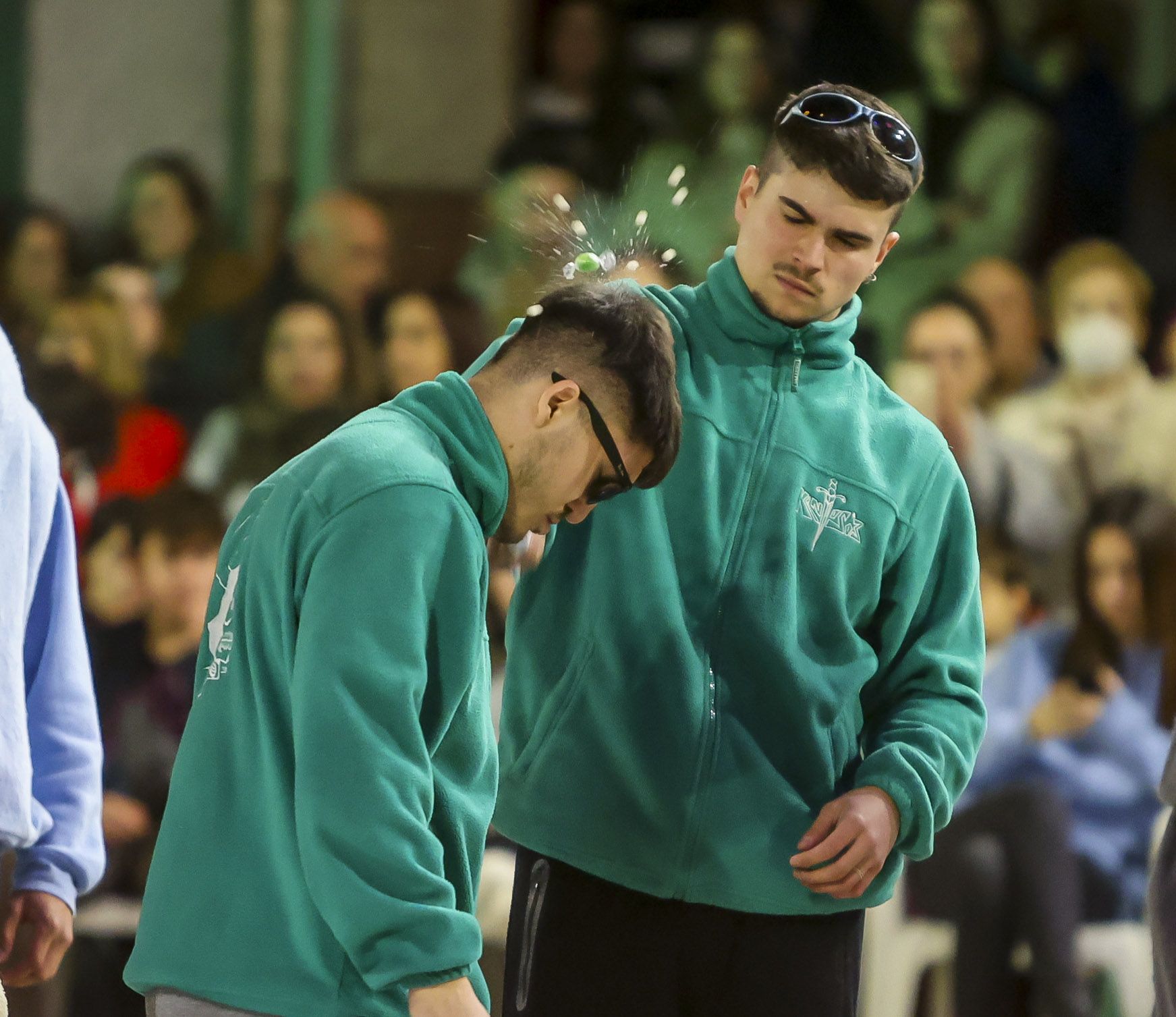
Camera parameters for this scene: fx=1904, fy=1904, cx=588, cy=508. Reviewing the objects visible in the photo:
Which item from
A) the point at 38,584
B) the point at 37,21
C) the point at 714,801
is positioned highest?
the point at 37,21

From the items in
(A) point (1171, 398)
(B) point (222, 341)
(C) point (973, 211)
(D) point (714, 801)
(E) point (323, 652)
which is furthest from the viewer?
(B) point (222, 341)

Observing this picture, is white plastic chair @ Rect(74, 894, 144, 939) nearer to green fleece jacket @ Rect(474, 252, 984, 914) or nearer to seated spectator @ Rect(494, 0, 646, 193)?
green fleece jacket @ Rect(474, 252, 984, 914)

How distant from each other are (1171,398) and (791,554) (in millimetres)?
3147

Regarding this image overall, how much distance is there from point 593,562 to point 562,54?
4407 millimetres

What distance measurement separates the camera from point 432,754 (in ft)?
5.82

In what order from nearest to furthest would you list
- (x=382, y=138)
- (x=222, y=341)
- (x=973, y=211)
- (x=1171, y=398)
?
(x=1171, y=398) → (x=973, y=211) → (x=222, y=341) → (x=382, y=138)

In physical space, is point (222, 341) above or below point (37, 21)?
below

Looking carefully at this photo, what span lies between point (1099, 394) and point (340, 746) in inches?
155

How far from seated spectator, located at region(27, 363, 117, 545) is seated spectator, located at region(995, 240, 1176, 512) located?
254 cm

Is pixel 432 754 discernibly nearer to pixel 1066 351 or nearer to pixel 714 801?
pixel 714 801

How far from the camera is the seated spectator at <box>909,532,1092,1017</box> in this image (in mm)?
4328

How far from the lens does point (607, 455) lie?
6.08ft

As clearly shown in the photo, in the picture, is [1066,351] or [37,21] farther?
[37,21]

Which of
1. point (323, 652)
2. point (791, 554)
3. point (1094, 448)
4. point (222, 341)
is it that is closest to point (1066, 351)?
point (1094, 448)
